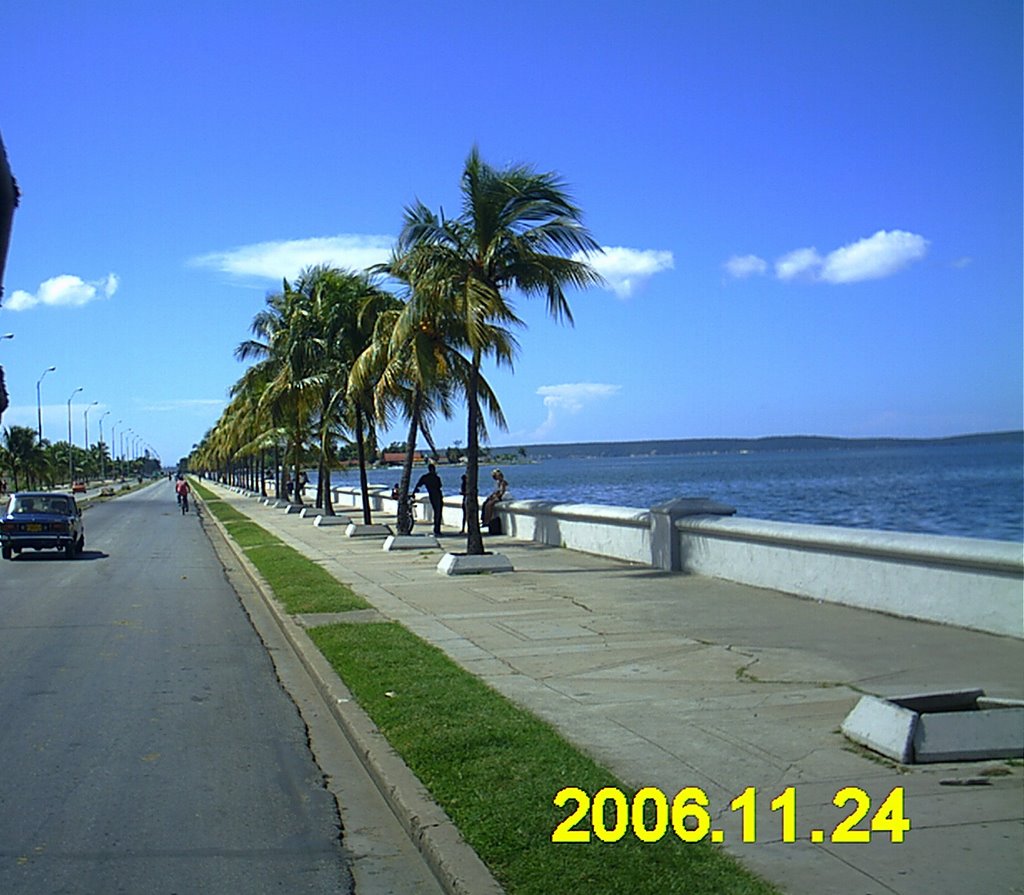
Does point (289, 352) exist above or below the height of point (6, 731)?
above

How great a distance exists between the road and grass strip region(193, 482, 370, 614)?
3.29ft

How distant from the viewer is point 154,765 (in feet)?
25.6

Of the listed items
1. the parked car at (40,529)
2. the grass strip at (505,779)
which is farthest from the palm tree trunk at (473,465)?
the parked car at (40,529)

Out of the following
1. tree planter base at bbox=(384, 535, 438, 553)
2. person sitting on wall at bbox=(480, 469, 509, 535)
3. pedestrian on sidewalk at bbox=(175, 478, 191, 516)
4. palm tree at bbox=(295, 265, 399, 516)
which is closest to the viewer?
tree planter base at bbox=(384, 535, 438, 553)

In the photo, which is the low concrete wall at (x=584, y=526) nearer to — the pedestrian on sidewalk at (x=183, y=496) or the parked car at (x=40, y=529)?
the parked car at (x=40, y=529)

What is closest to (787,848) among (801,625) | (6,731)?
(6,731)

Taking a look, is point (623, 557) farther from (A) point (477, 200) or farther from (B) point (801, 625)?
(B) point (801, 625)

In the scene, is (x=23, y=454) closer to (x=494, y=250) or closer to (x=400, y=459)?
(x=400, y=459)

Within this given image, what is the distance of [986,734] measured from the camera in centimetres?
678

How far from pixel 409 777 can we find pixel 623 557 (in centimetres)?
1394

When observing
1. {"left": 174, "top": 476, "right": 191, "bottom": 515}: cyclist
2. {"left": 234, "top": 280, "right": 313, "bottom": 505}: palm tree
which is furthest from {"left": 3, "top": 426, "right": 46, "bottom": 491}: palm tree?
{"left": 234, "top": 280, "right": 313, "bottom": 505}: palm tree

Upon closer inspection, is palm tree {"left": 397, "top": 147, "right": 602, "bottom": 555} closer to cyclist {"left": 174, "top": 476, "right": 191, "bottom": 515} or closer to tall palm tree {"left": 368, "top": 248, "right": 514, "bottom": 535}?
tall palm tree {"left": 368, "top": 248, "right": 514, "bottom": 535}

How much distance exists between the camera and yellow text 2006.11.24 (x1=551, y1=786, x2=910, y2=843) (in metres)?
5.62

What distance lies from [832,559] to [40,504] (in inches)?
834
